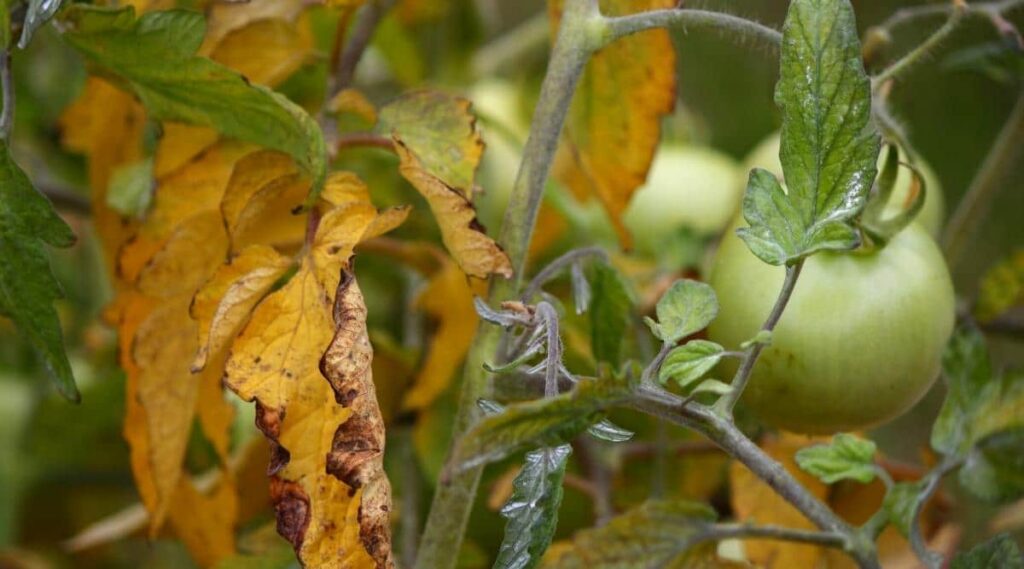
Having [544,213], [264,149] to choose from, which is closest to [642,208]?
[544,213]

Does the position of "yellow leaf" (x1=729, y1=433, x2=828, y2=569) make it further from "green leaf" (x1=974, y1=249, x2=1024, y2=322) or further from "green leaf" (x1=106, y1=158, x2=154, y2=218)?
"green leaf" (x1=106, y1=158, x2=154, y2=218)

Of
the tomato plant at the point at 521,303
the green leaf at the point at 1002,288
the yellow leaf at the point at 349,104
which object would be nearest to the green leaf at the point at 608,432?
the tomato plant at the point at 521,303

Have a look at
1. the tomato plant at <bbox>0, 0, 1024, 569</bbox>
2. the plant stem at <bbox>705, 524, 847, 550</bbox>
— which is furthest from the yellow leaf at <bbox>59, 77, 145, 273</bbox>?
the plant stem at <bbox>705, 524, 847, 550</bbox>

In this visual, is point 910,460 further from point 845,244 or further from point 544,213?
point 845,244

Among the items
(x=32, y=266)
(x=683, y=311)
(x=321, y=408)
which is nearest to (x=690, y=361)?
(x=683, y=311)

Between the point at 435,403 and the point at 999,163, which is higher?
the point at 999,163

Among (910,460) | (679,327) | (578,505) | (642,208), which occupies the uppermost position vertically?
(679,327)

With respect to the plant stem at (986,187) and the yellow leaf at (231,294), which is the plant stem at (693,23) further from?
the plant stem at (986,187)
